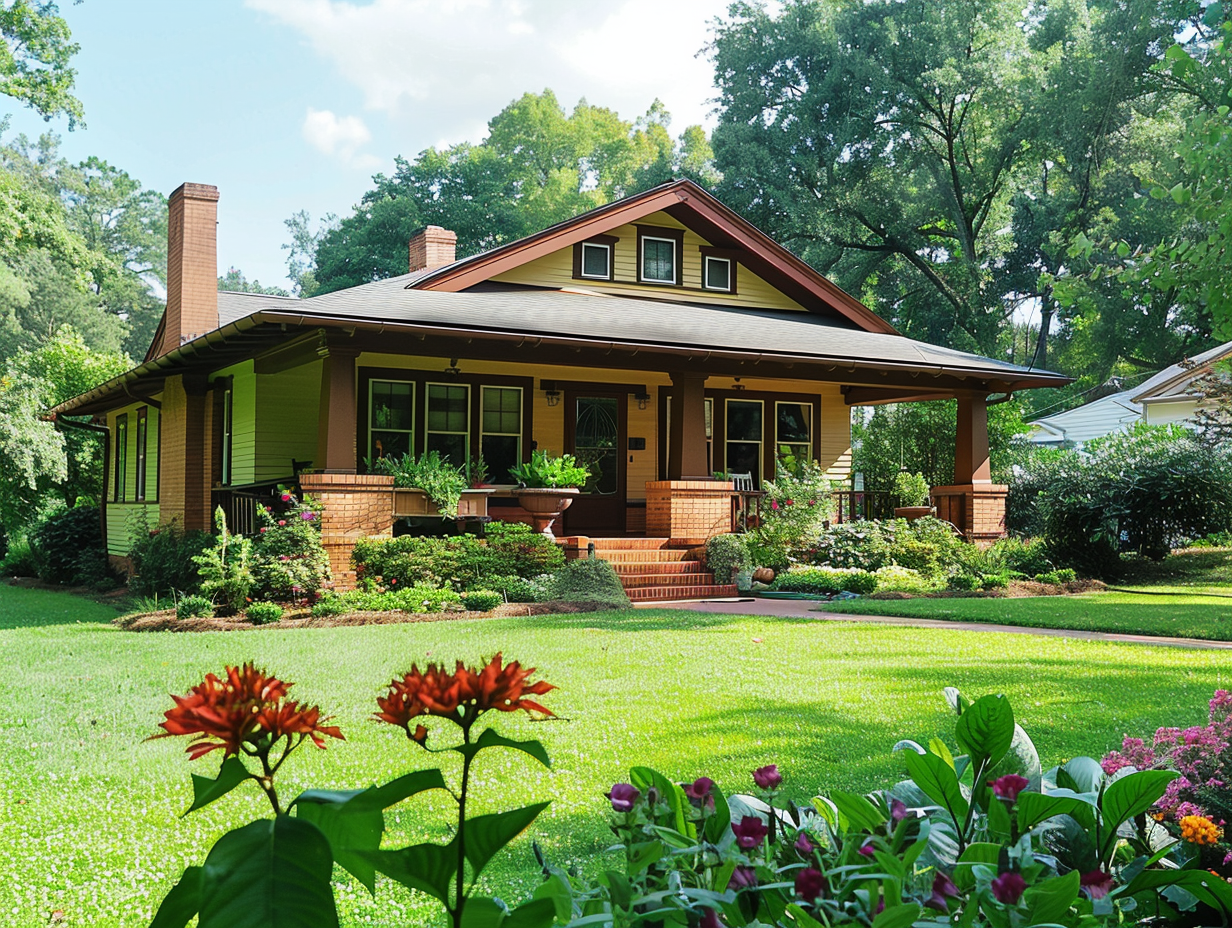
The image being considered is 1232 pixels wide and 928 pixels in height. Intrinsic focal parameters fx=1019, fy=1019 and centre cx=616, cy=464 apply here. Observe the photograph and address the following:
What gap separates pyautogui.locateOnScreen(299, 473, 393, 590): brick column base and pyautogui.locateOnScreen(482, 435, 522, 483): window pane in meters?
3.96

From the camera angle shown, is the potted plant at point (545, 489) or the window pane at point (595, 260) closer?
the potted plant at point (545, 489)

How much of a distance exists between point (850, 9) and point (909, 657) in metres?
30.0

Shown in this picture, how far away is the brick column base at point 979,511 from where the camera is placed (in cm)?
1697

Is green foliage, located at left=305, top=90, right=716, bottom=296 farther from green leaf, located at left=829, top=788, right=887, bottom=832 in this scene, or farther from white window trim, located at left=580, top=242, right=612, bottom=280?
green leaf, located at left=829, top=788, right=887, bottom=832

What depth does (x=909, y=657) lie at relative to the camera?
791 centimetres

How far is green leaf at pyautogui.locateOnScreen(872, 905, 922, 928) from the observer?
148cm

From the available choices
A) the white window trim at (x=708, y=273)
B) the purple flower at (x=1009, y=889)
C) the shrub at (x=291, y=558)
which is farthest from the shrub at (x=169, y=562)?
the purple flower at (x=1009, y=889)

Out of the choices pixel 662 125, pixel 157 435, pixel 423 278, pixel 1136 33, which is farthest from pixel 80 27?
pixel 662 125

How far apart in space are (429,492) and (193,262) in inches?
309

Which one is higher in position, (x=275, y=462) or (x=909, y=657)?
(x=275, y=462)

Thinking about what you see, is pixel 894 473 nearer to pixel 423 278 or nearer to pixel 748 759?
pixel 423 278

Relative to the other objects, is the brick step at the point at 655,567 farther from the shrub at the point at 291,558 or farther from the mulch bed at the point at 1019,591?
the shrub at the point at 291,558

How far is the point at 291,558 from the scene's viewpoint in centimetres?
1203

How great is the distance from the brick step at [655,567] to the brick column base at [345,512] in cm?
316
